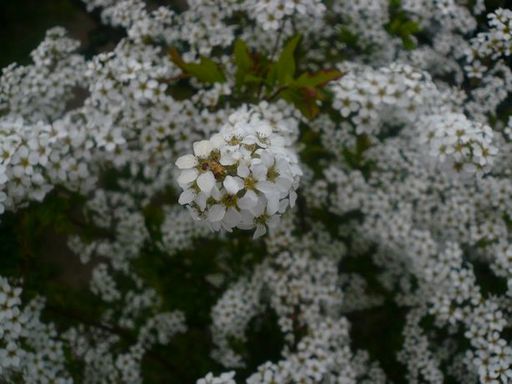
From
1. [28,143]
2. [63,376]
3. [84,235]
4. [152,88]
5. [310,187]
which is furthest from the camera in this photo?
[310,187]

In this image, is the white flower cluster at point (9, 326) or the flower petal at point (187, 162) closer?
the flower petal at point (187, 162)

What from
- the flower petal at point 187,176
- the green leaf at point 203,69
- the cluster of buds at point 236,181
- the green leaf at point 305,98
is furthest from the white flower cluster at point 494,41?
the flower petal at point 187,176

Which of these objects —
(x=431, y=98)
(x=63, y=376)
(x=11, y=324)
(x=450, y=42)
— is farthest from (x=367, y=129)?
(x=63, y=376)

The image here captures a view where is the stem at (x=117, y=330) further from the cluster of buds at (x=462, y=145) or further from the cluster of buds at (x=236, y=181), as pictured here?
the cluster of buds at (x=462, y=145)

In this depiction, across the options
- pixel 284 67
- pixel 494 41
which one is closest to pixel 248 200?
pixel 284 67

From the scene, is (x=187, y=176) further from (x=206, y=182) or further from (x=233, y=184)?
(x=233, y=184)

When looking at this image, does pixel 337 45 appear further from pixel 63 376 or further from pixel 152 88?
pixel 63 376
